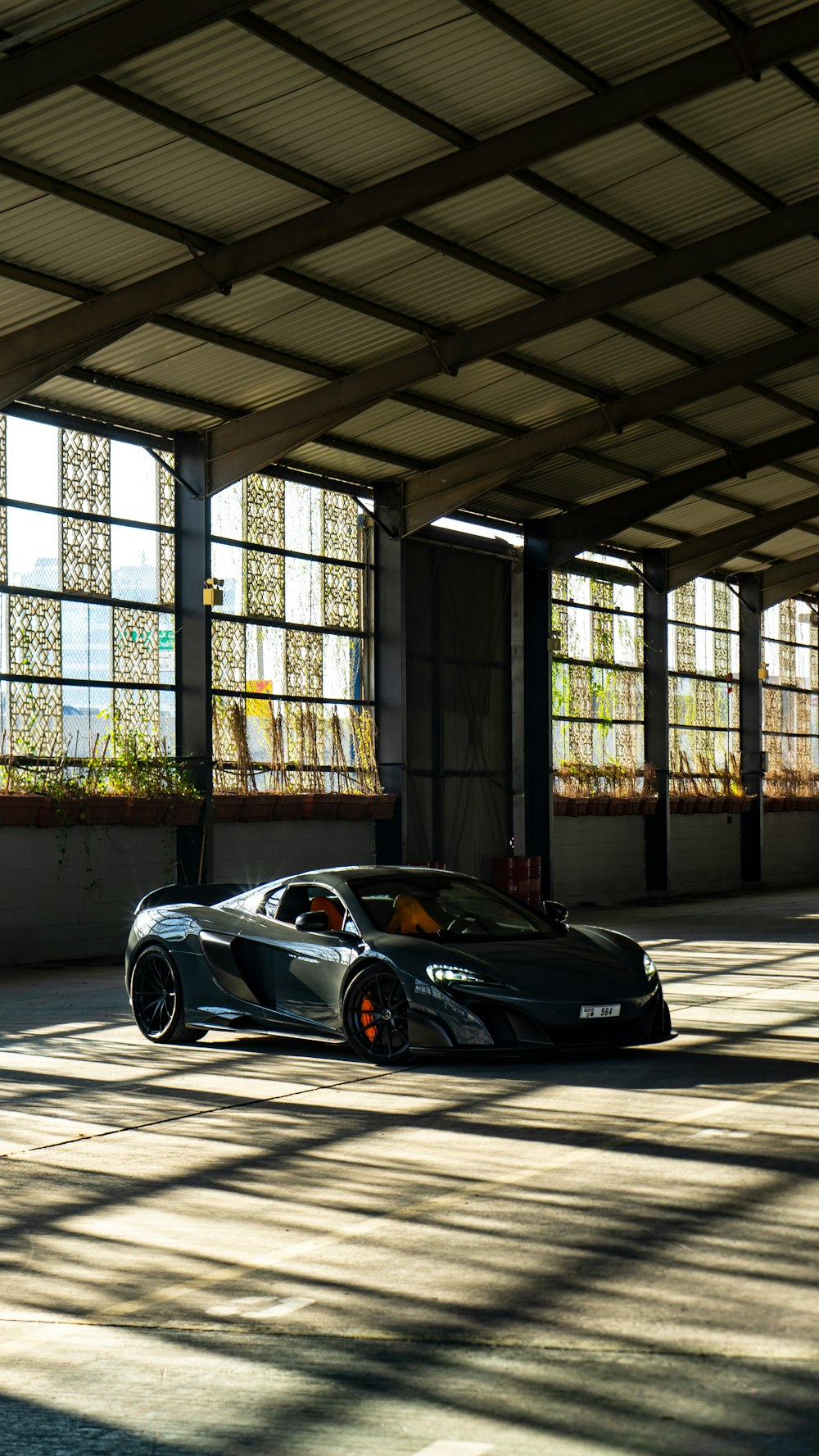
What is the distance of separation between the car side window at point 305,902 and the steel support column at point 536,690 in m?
16.3

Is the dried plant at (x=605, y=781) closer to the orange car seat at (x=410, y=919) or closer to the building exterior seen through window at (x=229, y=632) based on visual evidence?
the building exterior seen through window at (x=229, y=632)

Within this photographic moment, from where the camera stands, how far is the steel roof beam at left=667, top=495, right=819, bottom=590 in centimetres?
3072

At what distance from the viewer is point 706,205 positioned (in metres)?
18.1

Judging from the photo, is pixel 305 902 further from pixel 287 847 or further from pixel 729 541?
pixel 729 541

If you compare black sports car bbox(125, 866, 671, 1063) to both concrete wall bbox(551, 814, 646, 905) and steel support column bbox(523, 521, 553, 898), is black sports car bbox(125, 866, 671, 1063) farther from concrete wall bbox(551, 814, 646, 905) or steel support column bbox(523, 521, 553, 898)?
concrete wall bbox(551, 814, 646, 905)

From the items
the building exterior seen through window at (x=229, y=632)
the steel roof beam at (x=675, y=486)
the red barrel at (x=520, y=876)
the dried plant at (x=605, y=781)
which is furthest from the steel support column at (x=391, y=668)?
the dried plant at (x=605, y=781)

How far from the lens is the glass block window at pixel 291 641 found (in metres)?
21.6

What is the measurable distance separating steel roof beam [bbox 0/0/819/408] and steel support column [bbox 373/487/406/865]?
8.34 metres

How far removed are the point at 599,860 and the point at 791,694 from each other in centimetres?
993

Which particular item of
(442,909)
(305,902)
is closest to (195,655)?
(305,902)

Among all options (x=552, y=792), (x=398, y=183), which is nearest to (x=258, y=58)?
(x=398, y=183)

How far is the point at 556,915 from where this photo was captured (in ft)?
39.5

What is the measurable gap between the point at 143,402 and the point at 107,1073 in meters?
11.1

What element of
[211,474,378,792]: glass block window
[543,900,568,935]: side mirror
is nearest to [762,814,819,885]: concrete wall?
[211,474,378,792]: glass block window
